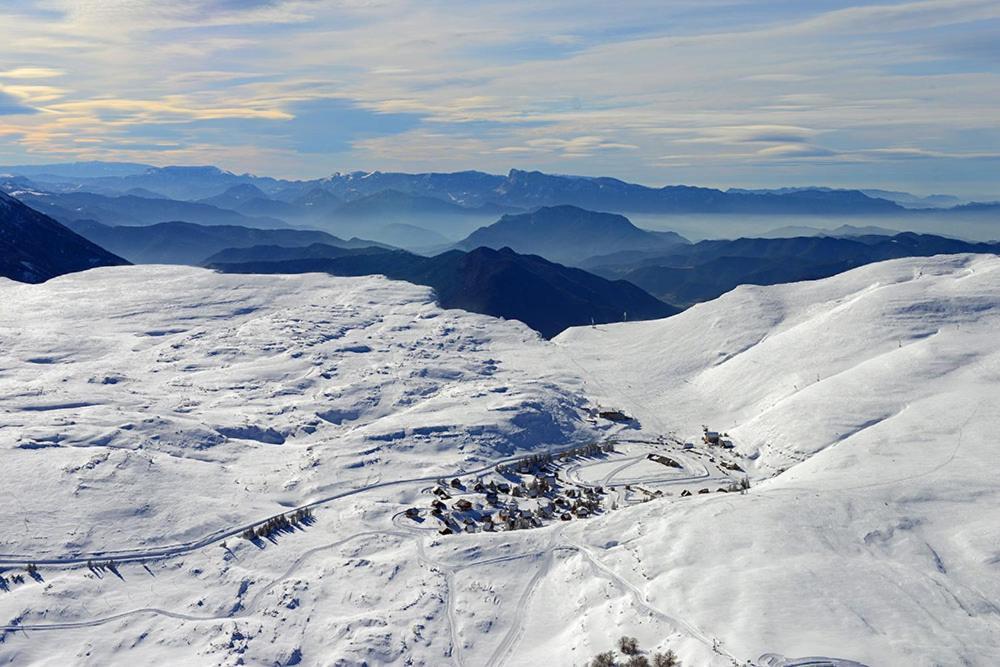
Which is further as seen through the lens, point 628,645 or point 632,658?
point 628,645

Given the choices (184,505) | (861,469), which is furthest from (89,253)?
(861,469)

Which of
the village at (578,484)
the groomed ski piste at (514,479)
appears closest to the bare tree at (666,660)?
the groomed ski piste at (514,479)

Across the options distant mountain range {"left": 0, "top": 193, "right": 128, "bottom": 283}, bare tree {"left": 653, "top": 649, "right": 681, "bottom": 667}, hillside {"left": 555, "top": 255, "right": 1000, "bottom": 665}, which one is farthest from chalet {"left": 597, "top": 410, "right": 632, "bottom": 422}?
distant mountain range {"left": 0, "top": 193, "right": 128, "bottom": 283}

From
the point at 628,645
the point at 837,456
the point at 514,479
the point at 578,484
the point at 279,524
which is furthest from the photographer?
the point at 514,479

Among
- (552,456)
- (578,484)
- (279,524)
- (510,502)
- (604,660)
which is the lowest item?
(552,456)

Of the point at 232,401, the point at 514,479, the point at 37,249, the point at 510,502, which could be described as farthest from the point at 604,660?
the point at 37,249

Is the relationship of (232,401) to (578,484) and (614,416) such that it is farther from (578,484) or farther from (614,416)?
(614,416)
